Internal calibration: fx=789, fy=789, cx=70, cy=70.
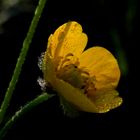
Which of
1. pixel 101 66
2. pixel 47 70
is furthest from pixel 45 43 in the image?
pixel 47 70

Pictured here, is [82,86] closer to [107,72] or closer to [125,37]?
[107,72]

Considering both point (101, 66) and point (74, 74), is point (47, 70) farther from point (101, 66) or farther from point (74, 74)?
point (101, 66)

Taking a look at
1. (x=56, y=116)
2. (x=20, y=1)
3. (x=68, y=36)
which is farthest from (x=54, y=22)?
(x=68, y=36)

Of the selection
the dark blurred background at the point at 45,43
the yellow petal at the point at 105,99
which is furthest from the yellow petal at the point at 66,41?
the dark blurred background at the point at 45,43

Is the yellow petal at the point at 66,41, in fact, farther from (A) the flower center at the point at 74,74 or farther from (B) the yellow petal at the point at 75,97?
(B) the yellow petal at the point at 75,97

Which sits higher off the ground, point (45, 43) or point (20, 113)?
point (20, 113)

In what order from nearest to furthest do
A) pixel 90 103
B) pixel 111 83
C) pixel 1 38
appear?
pixel 90 103 < pixel 111 83 < pixel 1 38
